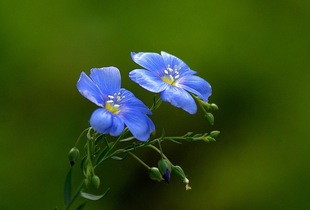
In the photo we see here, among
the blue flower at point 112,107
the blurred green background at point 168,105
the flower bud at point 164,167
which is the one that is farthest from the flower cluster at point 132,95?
the blurred green background at point 168,105

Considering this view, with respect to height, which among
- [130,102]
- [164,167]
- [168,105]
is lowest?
[168,105]

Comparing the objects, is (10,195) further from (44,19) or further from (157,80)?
(157,80)

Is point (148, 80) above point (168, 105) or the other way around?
above

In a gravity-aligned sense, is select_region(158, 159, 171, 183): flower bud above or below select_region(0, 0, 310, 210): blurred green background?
above

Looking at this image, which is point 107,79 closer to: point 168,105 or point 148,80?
point 148,80

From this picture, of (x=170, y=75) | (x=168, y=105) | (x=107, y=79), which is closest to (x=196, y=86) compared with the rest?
(x=170, y=75)

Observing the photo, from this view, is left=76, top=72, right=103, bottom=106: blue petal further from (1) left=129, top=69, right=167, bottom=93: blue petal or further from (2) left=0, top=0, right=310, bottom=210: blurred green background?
(2) left=0, top=0, right=310, bottom=210: blurred green background

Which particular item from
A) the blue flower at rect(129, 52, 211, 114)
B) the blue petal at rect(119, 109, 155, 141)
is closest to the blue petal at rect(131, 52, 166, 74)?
the blue flower at rect(129, 52, 211, 114)
